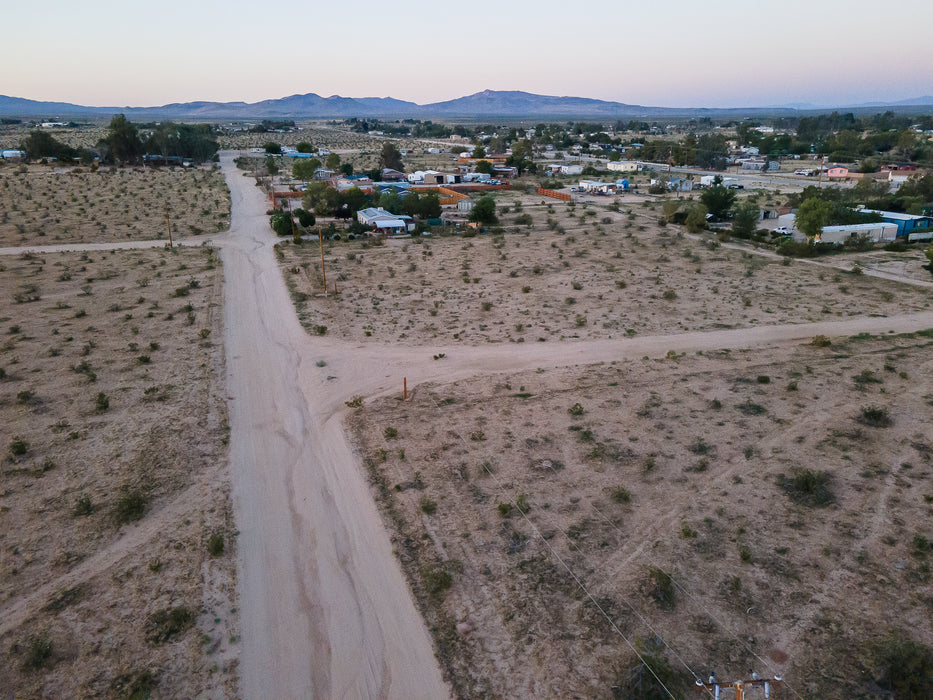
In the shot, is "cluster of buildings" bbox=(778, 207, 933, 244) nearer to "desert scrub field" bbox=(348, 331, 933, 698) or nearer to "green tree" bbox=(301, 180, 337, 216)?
"desert scrub field" bbox=(348, 331, 933, 698)

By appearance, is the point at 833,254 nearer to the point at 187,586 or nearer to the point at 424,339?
the point at 424,339

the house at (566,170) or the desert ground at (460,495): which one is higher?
the desert ground at (460,495)

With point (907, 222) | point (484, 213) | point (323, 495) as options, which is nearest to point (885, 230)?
point (907, 222)

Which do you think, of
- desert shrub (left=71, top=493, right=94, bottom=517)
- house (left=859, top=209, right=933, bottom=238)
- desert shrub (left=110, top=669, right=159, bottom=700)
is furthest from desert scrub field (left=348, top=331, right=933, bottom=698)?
house (left=859, top=209, right=933, bottom=238)

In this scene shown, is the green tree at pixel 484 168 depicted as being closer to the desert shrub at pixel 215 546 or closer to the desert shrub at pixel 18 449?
the desert shrub at pixel 18 449

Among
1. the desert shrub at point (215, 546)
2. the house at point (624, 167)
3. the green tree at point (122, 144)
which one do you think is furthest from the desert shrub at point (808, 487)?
the green tree at point (122, 144)

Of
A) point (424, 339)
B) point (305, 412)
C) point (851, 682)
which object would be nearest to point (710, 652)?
point (851, 682)
